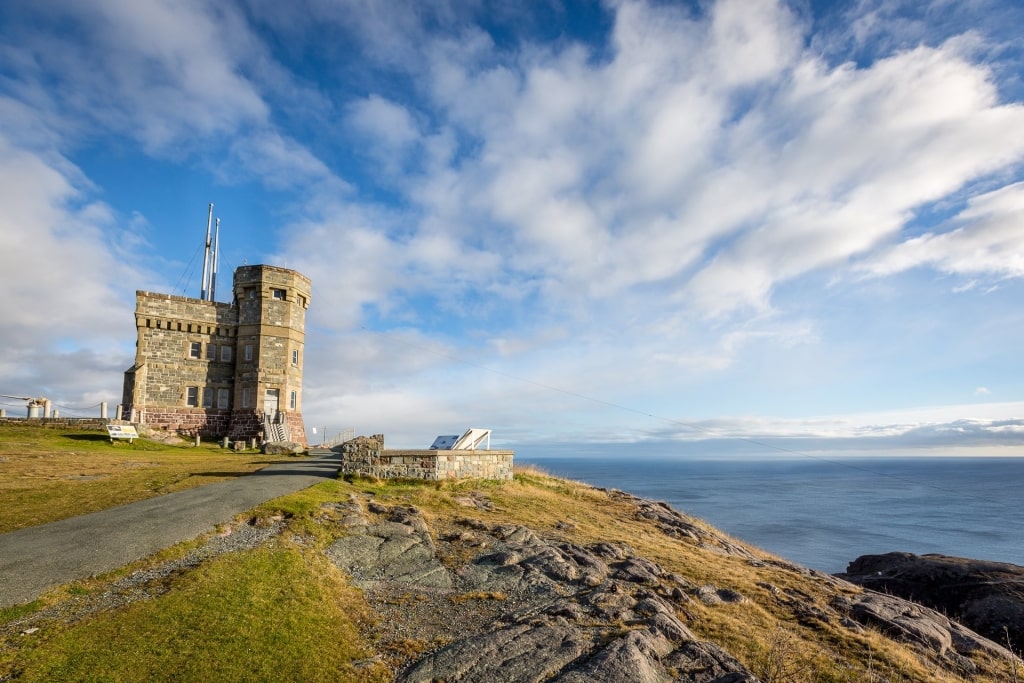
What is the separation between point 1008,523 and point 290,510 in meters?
101

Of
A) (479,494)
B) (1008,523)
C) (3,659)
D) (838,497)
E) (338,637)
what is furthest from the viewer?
(838,497)

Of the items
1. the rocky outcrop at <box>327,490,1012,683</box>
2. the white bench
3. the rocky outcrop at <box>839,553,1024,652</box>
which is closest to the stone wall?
the rocky outcrop at <box>327,490,1012,683</box>

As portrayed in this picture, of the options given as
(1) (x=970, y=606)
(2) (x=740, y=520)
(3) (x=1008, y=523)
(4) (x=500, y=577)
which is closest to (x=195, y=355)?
(4) (x=500, y=577)

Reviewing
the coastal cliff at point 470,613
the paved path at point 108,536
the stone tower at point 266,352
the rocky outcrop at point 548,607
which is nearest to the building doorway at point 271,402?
the stone tower at point 266,352

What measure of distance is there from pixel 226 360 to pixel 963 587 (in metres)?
44.3

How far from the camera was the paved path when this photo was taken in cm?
860

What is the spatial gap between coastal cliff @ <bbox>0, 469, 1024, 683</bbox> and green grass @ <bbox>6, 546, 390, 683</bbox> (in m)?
0.03

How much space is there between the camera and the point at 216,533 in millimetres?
11211

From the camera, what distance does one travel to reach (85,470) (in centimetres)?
1956

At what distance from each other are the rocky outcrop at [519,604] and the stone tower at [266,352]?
26.9m

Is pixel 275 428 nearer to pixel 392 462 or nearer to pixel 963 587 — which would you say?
pixel 392 462

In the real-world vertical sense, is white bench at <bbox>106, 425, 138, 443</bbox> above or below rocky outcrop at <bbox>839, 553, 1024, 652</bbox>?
above

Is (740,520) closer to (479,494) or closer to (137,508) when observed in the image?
(479,494)

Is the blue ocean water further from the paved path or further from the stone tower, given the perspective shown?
the paved path
